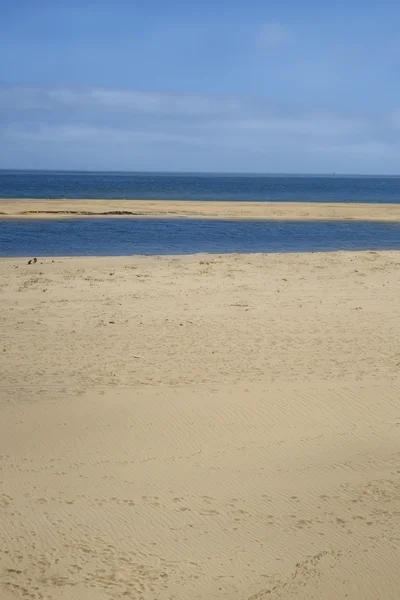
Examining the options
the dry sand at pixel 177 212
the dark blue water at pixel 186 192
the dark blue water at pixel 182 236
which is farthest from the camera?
the dark blue water at pixel 186 192

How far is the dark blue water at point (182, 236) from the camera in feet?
76.2

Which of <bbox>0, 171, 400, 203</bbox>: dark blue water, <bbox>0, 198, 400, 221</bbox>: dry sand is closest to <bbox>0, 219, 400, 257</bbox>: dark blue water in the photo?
<bbox>0, 198, 400, 221</bbox>: dry sand

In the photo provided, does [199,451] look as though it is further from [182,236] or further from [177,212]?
[177,212]

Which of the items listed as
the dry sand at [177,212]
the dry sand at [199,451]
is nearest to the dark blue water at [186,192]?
the dry sand at [177,212]

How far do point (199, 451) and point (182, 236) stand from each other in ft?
71.9

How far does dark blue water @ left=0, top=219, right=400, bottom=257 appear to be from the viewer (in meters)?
23.2

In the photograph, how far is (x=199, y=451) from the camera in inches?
251

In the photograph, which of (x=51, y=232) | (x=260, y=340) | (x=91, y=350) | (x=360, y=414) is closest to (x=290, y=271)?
(x=260, y=340)

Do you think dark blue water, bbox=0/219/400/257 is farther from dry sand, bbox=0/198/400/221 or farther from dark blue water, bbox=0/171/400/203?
dark blue water, bbox=0/171/400/203

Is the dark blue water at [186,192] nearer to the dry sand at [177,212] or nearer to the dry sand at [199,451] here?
the dry sand at [177,212]

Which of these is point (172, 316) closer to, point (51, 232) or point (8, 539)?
point (8, 539)

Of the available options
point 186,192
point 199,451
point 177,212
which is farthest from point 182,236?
point 186,192

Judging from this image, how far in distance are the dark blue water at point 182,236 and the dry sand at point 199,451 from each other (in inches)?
429

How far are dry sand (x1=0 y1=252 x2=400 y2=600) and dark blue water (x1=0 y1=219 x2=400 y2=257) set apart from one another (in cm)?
1090
